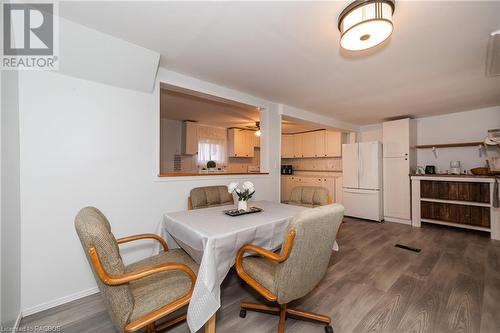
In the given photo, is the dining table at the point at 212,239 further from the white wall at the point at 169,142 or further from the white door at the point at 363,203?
the white wall at the point at 169,142

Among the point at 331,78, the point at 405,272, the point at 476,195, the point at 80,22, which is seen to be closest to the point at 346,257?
the point at 405,272

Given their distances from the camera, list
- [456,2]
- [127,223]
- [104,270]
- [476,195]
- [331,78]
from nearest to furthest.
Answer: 1. [104,270]
2. [456,2]
3. [127,223]
4. [331,78]
5. [476,195]

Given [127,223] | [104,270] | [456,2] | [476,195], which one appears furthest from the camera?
[476,195]

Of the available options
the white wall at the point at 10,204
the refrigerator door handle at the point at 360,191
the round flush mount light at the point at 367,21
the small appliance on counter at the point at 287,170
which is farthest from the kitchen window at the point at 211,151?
the round flush mount light at the point at 367,21

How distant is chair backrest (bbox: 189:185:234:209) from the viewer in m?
2.47

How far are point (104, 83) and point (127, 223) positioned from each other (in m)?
1.45

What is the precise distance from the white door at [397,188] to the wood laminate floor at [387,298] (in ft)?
4.73

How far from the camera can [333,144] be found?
5.74 m

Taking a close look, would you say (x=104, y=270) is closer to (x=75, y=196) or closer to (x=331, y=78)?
(x=75, y=196)

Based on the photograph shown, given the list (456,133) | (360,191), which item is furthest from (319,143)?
(456,133)

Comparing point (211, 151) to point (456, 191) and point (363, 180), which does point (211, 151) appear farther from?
point (456, 191)

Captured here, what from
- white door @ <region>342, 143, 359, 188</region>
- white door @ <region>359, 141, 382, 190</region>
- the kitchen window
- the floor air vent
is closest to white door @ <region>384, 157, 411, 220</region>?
white door @ <region>359, 141, 382, 190</region>

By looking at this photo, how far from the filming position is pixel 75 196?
6.24 ft

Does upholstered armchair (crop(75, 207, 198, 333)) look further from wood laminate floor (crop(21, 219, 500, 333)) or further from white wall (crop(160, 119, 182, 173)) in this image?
white wall (crop(160, 119, 182, 173))
